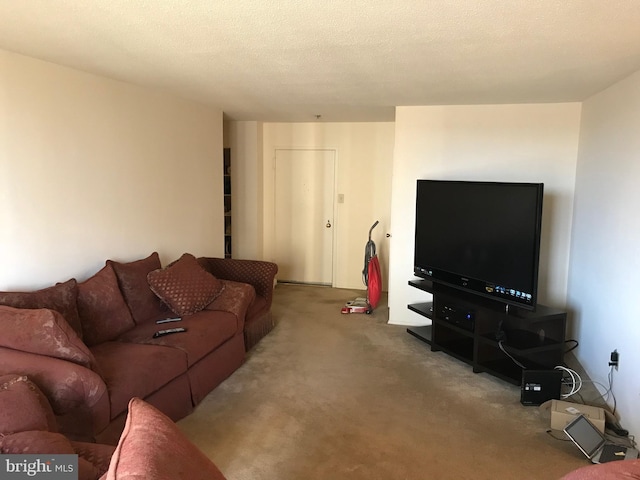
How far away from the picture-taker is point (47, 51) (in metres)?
2.86

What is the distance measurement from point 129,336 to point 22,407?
4.76 ft

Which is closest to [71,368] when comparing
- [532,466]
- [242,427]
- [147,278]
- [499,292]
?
[242,427]

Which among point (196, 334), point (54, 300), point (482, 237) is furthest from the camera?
point (482, 237)

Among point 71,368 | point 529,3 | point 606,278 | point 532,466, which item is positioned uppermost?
point 529,3

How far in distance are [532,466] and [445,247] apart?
6.72 feet

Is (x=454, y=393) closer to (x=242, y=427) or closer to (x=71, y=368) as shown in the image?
(x=242, y=427)

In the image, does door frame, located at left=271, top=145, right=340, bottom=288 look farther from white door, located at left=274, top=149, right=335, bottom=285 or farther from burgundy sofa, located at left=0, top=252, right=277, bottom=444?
burgundy sofa, located at left=0, top=252, right=277, bottom=444

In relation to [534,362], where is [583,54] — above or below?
above

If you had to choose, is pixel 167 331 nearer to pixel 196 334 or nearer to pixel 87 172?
pixel 196 334

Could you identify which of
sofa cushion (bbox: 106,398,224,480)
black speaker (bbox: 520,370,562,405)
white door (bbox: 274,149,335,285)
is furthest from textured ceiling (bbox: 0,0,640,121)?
white door (bbox: 274,149,335,285)

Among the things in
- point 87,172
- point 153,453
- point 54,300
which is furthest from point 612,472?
point 87,172

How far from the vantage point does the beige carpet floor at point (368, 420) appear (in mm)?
2623

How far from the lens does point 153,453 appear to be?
1.21m

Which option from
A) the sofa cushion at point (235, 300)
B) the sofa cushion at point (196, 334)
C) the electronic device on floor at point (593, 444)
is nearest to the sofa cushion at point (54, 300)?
the sofa cushion at point (196, 334)
